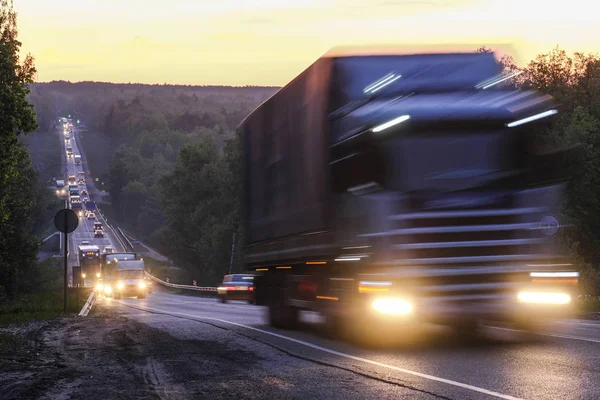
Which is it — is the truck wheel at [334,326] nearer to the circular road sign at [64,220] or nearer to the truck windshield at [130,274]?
the circular road sign at [64,220]

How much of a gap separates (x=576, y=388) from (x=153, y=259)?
139 meters

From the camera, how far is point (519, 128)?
14.3m

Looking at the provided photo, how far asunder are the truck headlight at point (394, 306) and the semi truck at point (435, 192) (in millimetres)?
15

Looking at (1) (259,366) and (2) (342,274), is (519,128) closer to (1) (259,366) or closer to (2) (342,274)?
(2) (342,274)

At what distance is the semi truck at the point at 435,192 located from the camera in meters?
13.5

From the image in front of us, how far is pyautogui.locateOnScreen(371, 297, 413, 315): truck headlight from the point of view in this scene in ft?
A: 44.1

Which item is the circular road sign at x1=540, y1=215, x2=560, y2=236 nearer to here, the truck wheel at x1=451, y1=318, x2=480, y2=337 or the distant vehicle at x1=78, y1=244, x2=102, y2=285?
the truck wheel at x1=451, y1=318, x2=480, y2=337

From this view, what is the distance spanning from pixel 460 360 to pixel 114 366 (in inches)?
181

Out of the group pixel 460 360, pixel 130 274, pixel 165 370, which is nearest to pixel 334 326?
pixel 460 360

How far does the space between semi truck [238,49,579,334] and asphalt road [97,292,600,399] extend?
536 mm

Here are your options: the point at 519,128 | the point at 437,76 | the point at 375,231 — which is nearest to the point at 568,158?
the point at 519,128

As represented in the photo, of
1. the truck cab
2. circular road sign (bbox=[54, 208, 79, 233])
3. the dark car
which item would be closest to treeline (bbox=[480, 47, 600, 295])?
the dark car

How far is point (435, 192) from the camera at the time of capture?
13.6m

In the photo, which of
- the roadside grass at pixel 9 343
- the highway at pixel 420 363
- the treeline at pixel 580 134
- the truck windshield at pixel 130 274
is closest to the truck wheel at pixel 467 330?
the highway at pixel 420 363
